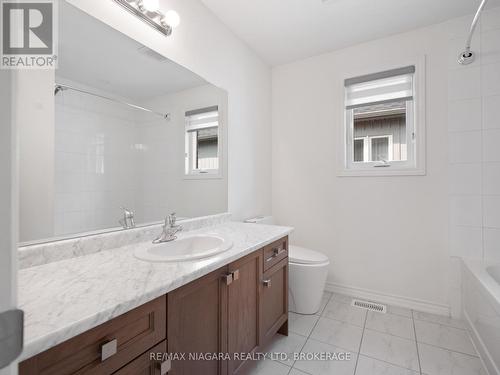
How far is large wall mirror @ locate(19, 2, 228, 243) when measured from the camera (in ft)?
3.31

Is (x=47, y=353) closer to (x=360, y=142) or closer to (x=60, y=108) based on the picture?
(x=60, y=108)

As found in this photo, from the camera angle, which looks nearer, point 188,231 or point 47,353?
point 47,353

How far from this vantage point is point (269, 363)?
1475 mm

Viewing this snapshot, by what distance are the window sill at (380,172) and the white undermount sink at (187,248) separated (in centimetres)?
146

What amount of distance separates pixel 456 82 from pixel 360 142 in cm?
80

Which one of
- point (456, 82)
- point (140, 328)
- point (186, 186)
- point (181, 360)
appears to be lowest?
point (181, 360)

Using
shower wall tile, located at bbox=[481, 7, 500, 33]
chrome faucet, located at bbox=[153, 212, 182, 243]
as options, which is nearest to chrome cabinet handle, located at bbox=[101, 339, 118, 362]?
chrome faucet, located at bbox=[153, 212, 182, 243]

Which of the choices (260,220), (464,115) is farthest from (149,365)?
(464,115)

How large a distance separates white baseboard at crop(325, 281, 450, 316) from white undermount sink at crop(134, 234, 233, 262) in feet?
5.04

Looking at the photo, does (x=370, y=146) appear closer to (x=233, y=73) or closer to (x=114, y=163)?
(x=233, y=73)

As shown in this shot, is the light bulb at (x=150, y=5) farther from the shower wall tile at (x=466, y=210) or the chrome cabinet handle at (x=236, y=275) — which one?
the shower wall tile at (x=466, y=210)

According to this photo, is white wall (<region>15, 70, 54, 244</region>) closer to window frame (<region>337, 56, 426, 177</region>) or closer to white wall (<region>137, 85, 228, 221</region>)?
white wall (<region>137, 85, 228, 221</region>)

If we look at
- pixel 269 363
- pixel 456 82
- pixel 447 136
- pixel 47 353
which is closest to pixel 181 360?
pixel 47 353

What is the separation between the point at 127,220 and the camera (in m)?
1.29
